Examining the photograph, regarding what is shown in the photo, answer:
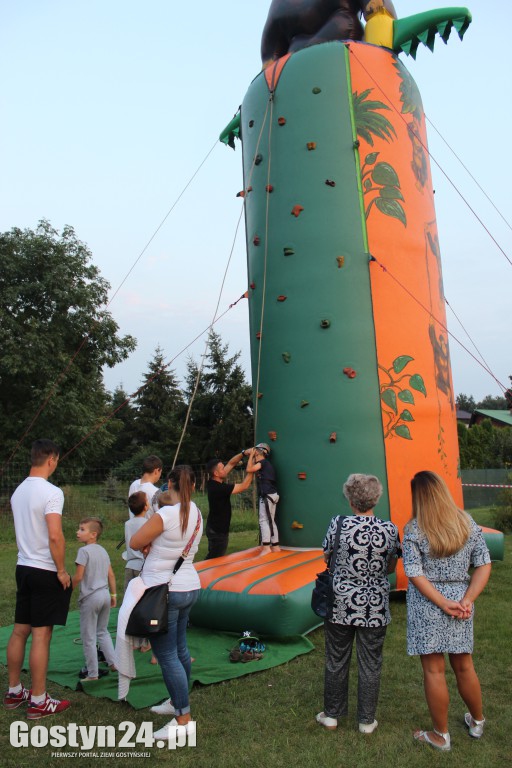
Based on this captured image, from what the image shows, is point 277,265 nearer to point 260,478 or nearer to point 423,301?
point 423,301

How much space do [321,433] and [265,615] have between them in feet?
6.59

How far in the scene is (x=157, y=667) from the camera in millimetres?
4637

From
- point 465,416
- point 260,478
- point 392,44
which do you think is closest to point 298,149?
point 392,44

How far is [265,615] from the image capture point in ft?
16.6

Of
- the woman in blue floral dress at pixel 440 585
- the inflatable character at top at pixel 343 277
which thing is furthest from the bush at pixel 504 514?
the woman in blue floral dress at pixel 440 585

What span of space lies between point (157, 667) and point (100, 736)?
114 centimetres

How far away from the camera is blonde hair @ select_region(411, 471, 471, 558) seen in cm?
320

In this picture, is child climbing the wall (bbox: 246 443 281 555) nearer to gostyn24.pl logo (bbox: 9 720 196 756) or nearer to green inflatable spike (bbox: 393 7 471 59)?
gostyn24.pl logo (bbox: 9 720 196 756)

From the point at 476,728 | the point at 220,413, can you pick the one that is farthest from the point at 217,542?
the point at 220,413

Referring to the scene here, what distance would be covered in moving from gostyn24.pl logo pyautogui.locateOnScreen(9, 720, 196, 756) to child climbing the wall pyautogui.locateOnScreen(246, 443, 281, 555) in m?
2.98

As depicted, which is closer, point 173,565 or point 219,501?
point 173,565

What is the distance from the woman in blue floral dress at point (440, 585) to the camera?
10.5ft

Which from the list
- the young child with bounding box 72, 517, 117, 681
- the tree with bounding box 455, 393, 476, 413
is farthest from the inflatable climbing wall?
the tree with bounding box 455, 393, 476, 413

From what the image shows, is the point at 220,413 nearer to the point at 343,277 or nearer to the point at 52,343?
the point at 52,343
